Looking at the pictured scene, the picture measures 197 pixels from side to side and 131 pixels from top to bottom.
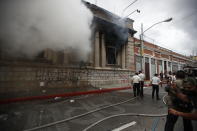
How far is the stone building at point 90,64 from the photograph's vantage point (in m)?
6.61

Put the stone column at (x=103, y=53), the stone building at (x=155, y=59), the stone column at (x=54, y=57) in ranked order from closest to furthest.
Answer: the stone column at (x=54, y=57) → the stone column at (x=103, y=53) → the stone building at (x=155, y=59)

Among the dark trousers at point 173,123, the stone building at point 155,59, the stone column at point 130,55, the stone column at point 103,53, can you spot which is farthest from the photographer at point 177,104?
the stone building at point 155,59

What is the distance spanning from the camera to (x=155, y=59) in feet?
62.9

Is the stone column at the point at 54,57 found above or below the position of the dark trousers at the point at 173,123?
above

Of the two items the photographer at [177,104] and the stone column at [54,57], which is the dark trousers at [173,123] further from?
the stone column at [54,57]

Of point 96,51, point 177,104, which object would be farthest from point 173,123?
point 96,51

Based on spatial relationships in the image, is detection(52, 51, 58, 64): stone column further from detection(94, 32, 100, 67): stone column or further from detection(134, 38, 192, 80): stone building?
detection(134, 38, 192, 80): stone building

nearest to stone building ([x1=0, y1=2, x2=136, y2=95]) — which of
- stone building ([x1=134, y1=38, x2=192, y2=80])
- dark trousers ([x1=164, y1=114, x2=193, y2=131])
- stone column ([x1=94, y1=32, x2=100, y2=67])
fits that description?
stone column ([x1=94, y1=32, x2=100, y2=67])

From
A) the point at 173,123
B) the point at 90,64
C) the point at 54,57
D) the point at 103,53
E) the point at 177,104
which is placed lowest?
the point at 173,123

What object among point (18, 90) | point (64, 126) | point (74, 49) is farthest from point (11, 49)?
point (64, 126)

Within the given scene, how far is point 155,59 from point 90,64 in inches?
516

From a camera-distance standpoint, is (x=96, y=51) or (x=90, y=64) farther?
(x=96, y=51)

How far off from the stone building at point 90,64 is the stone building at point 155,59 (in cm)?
257

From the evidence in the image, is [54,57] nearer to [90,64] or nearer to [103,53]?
[90,64]
